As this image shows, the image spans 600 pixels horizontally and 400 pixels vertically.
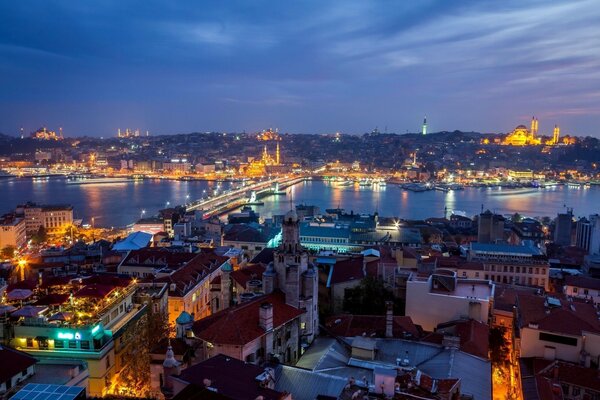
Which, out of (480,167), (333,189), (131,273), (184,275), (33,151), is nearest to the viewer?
(184,275)

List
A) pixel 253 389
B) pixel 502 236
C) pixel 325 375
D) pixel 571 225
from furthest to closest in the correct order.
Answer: pixel 571 225 → pixel 502 236 → pixel 325 375 → pixel 253 389

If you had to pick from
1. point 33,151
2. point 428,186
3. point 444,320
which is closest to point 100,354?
point 444,320

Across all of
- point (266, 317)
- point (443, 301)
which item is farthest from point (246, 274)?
point (266, 317)

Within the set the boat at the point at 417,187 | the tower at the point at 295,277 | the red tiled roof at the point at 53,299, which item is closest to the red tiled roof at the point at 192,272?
the red tiled roof at the point at 53,299

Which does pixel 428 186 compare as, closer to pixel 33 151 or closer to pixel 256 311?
pixel 256 311

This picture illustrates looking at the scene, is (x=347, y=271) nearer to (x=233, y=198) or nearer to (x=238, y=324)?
(x=238, y=324)

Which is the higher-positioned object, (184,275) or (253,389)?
(253,389)
